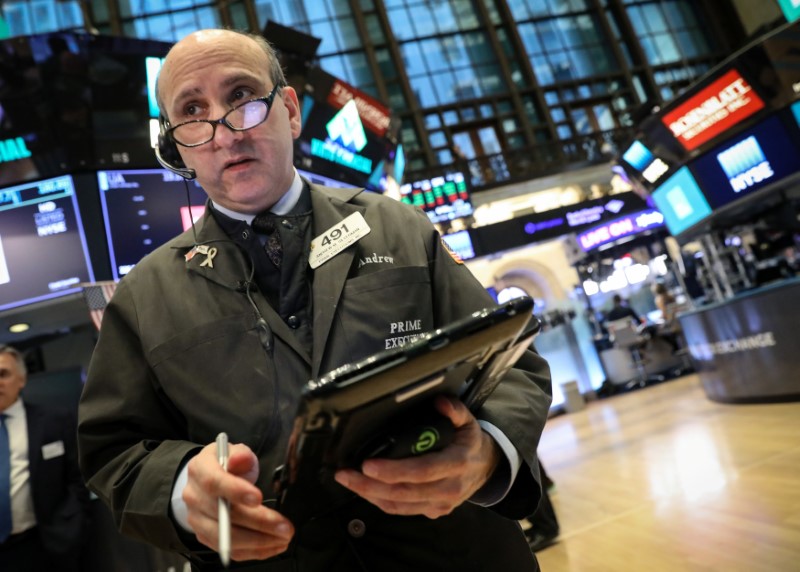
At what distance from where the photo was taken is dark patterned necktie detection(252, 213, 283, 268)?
3.64 feet

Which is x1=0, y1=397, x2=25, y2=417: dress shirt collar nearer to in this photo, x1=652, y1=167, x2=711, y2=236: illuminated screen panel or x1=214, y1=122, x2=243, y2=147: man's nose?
x1=214, y1=122, x2=243, y2=147: man's nose

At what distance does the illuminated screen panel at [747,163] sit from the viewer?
233 inches

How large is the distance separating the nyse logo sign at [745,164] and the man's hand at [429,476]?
22.5 ft

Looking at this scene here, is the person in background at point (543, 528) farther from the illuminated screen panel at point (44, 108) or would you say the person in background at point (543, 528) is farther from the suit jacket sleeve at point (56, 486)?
the illuminated screen panel at point (44, 108)

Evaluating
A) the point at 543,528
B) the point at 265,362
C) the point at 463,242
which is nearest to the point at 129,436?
the point at 265,362

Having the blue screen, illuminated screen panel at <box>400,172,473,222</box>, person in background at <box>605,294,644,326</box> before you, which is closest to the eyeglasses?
the blue screen

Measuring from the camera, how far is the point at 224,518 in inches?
25.7

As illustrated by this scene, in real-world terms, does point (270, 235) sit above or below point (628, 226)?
below

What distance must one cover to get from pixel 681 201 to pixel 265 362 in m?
7.89

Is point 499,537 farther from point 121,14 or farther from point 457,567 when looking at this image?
point 121,14

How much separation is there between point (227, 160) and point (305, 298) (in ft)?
1.08

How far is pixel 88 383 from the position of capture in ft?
3.26

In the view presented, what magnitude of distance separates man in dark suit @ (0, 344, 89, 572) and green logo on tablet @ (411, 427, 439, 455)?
9.88 ft

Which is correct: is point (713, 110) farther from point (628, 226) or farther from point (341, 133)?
point (341, 133)
